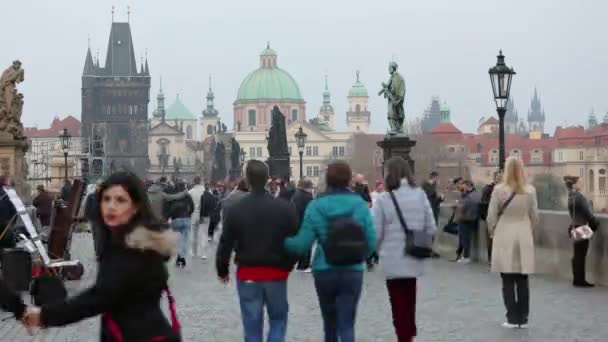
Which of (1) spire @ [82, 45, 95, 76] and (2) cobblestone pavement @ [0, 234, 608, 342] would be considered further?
(1) spire @ [82, 45, 95, 76]

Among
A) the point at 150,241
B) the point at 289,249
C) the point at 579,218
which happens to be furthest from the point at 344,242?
the point at 579,218

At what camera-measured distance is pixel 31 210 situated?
1720 centimetres

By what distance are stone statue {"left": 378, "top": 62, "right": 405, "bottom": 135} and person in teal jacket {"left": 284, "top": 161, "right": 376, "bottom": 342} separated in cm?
1984

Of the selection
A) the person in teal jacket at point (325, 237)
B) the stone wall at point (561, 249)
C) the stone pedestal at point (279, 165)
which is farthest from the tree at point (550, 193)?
the person in teal jacket at point (325, 237)

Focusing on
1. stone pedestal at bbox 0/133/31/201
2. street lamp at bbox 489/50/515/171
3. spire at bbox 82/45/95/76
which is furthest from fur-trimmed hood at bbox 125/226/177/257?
spire at bbox 82/45/95/76

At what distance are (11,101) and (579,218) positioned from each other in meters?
14.9

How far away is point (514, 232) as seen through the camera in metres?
11.6

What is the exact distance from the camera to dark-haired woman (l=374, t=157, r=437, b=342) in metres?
9.63

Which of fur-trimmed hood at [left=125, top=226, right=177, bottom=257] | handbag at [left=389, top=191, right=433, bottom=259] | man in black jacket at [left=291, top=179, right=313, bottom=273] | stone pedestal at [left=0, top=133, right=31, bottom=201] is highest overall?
stone pedestal at [left=0, top=133, right=31, bottom=201]

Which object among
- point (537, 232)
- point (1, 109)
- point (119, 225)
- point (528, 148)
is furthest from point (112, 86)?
point (119, 225)

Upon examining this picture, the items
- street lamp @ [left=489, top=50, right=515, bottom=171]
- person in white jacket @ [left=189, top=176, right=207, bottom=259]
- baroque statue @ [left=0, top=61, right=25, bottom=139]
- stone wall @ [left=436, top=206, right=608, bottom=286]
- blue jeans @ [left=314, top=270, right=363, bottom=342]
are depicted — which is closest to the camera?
blue jeans @ [left=314, top=270, right=363, bottom=342]

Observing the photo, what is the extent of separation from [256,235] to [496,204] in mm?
3633

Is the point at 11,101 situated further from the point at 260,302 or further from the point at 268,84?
the point at 268,84

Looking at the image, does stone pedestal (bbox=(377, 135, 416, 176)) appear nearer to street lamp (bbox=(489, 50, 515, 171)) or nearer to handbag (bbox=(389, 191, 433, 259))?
street lamp (bbox=(489, 50, 515, 171))
